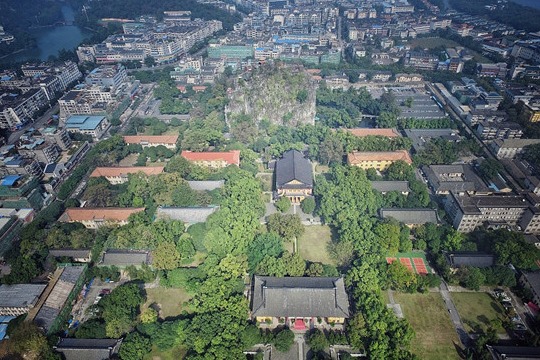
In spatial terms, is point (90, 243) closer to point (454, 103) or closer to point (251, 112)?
point (251, 112)

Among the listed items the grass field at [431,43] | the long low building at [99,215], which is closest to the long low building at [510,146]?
the grass field at [431,43]

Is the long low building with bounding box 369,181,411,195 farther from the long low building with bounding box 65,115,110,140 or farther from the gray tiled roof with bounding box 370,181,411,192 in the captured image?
the long low building with bounding box 65,115,110,140

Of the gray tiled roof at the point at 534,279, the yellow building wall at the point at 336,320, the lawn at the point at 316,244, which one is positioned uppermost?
the gray tiled roof at the point at 534,279

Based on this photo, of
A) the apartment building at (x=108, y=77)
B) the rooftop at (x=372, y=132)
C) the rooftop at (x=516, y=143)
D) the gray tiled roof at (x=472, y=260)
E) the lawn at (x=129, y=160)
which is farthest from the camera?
the apartment building at (x=108, y=77)

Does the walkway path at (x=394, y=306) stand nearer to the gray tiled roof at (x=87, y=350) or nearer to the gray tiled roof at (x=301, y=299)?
the gray tiled roof at (x=301, y=299)

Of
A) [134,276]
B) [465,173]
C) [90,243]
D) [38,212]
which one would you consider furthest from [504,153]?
[38,212]

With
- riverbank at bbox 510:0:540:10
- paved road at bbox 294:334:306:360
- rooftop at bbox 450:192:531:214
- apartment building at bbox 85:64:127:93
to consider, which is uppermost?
riverbank at bbox 510:0:540:10

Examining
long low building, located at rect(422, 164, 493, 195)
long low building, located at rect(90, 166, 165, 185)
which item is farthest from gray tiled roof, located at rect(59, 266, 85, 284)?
long low building, located at rect(422, 164, 493, 195)
